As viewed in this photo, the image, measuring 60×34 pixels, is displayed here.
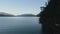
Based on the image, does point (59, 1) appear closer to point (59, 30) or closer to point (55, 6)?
point (55, 6)

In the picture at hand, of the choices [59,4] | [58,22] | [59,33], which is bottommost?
[59,33]

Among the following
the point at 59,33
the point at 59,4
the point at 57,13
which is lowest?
the point at 59,33

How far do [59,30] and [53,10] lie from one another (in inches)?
116

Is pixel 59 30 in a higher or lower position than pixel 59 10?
lower

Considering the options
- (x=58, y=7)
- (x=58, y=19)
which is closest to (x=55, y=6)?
(x=58, y=7)

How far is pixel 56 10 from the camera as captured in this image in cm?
1253

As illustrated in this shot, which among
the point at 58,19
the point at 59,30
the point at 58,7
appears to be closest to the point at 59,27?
the point at 59,30

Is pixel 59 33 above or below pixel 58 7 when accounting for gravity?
below

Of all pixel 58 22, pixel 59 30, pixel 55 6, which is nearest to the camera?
pixel 59 30

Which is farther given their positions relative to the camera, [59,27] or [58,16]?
[58,16]

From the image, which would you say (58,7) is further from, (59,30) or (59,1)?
(59,30)

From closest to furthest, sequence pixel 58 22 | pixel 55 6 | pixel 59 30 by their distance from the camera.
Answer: pixel 59 30
pixel 58 22
pixel 55 6

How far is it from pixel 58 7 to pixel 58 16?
33.0 inches

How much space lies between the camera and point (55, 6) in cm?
1246
